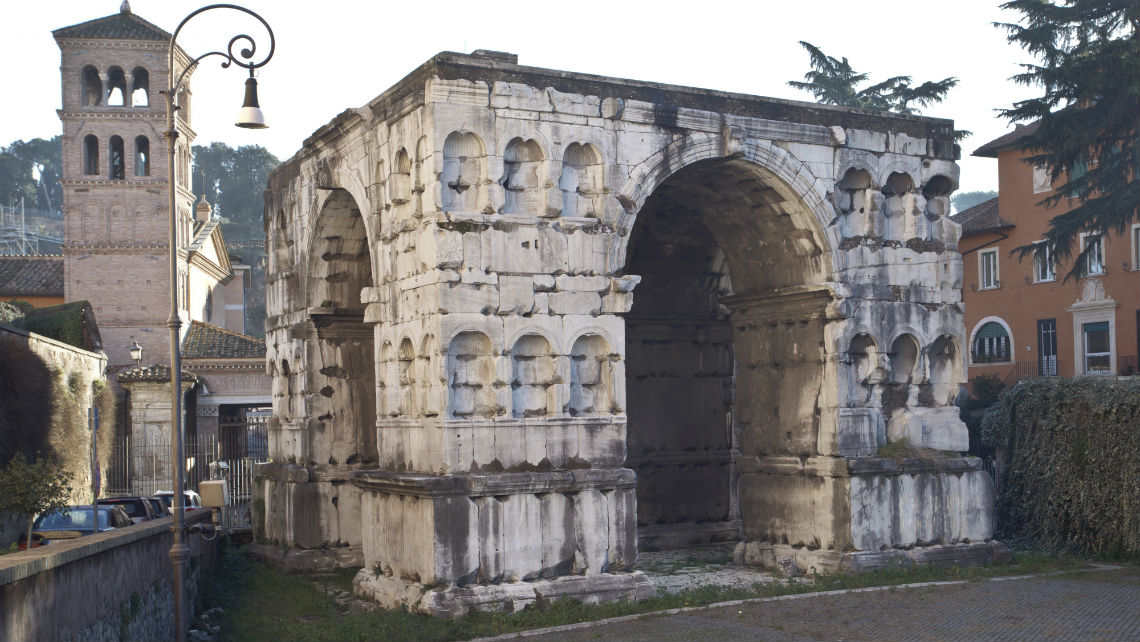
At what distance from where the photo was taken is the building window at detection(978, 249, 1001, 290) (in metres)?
35.8

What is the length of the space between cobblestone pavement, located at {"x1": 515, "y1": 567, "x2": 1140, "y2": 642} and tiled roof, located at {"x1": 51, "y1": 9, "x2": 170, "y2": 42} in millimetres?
33174

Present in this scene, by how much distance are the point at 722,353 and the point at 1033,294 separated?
17506mm

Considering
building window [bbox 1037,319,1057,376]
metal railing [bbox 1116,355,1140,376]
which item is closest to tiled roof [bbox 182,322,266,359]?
building window [bbox 1037,319,1057,376]

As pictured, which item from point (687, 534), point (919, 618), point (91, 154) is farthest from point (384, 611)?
point (91, 154)

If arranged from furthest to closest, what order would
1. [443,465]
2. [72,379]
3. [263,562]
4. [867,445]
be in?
[72,379]
[263,562]
[867,445]
[443,465]

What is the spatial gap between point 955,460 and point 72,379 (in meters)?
21.7

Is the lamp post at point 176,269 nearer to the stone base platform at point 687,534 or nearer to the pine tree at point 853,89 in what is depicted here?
the stone base platform at point 687,534

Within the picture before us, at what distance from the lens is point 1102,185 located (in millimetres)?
27469

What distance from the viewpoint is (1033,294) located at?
113 feet

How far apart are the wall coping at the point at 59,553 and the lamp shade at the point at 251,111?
4.33m

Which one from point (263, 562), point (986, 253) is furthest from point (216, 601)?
point (986, 253)

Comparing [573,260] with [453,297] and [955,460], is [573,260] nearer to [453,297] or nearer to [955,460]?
[453,297]

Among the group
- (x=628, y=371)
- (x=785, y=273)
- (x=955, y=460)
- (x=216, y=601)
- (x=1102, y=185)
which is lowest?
(x=216, y=601)

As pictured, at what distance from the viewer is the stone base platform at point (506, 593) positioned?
12.9 m
